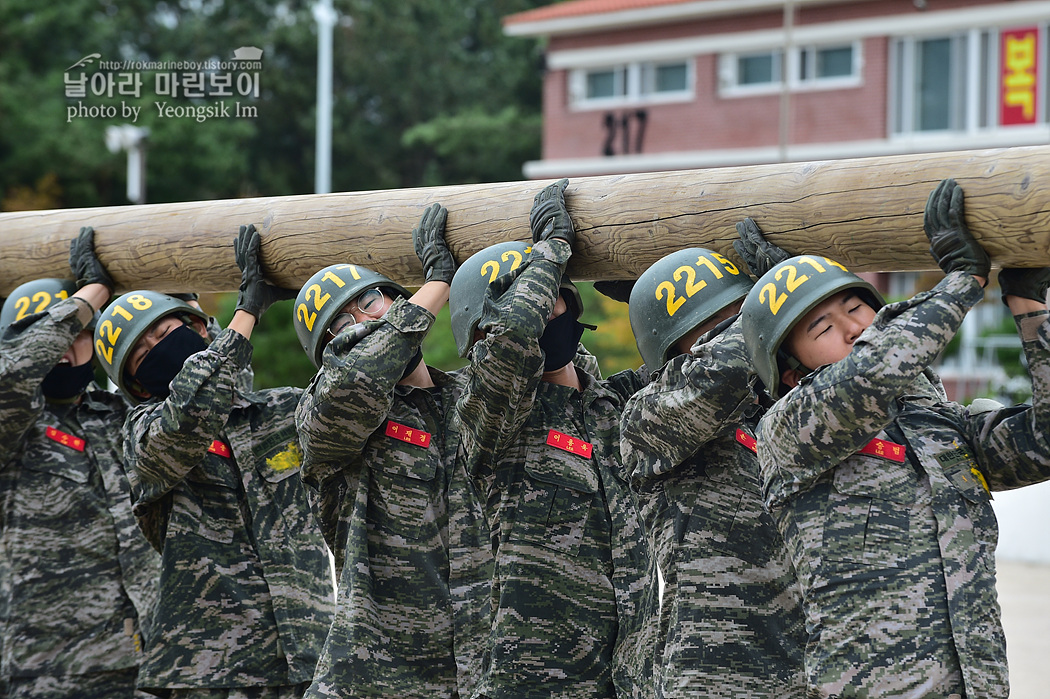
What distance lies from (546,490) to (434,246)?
40.2 inches

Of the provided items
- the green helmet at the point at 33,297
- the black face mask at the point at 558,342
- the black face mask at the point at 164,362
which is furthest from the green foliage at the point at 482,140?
the black face mask at the point at 558,342

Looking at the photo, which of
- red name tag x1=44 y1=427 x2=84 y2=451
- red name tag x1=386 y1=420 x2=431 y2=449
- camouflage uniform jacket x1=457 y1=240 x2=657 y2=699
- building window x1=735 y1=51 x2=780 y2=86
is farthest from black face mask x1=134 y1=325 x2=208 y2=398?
building window x1=735 y1=51 x2=780 y2=86

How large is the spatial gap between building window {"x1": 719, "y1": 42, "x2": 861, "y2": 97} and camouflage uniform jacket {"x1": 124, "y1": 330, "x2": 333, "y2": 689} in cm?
1812

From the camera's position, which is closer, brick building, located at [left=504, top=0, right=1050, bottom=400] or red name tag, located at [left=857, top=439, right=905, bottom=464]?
red name tag, located at [left=857, top=439, right=905, bottom=464]

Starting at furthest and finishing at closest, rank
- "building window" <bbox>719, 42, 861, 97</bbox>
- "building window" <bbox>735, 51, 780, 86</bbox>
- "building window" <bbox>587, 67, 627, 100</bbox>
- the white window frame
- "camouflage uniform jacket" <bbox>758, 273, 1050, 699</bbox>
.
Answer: "building window" <bbox>587, 67, 627, 100</bbox>
the white window frame
"building window" <bbox>735, 51, 780, 86</bbox>
"building window" <bbox>719, 42, 861, 97</bbox>
"camouflage uniform jacket" <bbox>758, 273, 1050, 699</bbox>

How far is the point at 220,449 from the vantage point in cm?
473

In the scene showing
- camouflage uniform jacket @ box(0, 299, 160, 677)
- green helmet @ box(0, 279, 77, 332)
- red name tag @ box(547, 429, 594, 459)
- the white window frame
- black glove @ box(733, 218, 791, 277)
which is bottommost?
camouflage uniform jacket @ box(0, 299, 160, 677)

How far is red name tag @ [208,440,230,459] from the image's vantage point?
15.5 feet

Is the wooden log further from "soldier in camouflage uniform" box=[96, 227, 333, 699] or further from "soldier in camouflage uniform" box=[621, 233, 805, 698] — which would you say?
"soldier in camouflage uniform" box=[96, 227, 333, 699]

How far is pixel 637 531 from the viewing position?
12.9 ft

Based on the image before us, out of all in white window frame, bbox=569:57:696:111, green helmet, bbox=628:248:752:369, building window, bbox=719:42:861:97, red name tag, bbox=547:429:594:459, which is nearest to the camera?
green helmet, bbox=628:248:752:369

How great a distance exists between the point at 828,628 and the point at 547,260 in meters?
1.45


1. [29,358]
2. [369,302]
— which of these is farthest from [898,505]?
[29,358]

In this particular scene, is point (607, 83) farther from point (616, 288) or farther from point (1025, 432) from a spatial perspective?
point (1025, 432)
